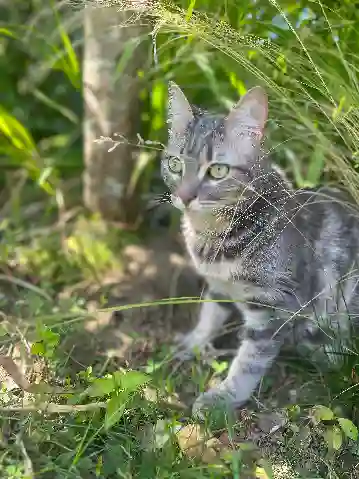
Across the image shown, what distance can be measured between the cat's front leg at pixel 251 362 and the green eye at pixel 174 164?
312 mm

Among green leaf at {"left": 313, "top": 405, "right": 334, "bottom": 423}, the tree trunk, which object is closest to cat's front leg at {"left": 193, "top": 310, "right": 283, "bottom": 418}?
green leaf at {"left": 313, "top": 405, "right": 334, "bottom": 423}

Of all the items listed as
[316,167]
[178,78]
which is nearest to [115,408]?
[316,167]

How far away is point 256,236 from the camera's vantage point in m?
1.10

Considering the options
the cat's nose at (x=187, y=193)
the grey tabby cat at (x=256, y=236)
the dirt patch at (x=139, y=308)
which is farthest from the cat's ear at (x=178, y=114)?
the dirt patch at (x=139, y=308)

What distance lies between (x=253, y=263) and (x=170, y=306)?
1.36 feet

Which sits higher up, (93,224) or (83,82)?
(83,82)

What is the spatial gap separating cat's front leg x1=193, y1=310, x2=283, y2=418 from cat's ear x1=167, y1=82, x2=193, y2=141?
0.37 m

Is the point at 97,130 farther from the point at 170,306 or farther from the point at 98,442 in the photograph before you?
the point at 98,442

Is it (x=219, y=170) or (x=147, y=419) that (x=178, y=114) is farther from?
(x=147, y=419)

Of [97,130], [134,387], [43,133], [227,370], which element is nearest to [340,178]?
[227,370]

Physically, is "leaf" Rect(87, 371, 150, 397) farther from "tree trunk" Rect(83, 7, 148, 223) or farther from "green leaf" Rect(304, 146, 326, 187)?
"tree trunk" Rect(83, 7, 148, 223)

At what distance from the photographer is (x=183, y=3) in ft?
3.91

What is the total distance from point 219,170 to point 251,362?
377mm

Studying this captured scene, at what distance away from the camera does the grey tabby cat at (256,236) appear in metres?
1.06
